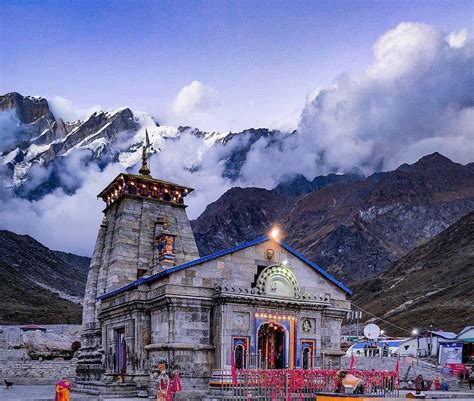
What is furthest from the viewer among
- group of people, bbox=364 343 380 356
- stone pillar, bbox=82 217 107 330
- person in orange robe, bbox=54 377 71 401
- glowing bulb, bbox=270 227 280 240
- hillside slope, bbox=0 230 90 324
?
hillside slope, bbox=0 230 90 324

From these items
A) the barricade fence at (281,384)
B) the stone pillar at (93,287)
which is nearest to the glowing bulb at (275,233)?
the barricade fence at (281,384)

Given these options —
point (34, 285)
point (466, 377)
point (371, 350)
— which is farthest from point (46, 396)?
point (34, 285)

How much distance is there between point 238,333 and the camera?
87.0ft

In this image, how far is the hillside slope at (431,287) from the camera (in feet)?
319

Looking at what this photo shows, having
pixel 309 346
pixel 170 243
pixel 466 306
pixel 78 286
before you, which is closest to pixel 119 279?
pixel 170 243

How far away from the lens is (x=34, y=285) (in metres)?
132

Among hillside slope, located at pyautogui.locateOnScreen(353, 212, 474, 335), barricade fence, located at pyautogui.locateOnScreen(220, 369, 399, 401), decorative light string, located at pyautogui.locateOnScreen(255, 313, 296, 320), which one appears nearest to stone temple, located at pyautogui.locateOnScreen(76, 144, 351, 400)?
decorative light string, located at pyautogui.locateOnScreen(255, 313, 296, 320)

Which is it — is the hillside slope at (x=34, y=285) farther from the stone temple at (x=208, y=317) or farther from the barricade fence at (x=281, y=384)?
the barricade fence at (x=281, y=384)

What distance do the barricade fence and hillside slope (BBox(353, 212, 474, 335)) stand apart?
2810 inches

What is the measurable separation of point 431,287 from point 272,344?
99.9m

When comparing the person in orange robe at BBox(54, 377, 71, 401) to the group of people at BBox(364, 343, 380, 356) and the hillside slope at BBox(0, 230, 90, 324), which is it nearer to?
the group of people at BBox(364, 343, 380, 356)

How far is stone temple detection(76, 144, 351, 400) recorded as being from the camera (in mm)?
26125

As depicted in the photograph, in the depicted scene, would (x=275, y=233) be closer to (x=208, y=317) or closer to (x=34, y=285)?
(x=208, y=317)

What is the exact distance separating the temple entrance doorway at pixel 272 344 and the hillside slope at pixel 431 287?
223ft
